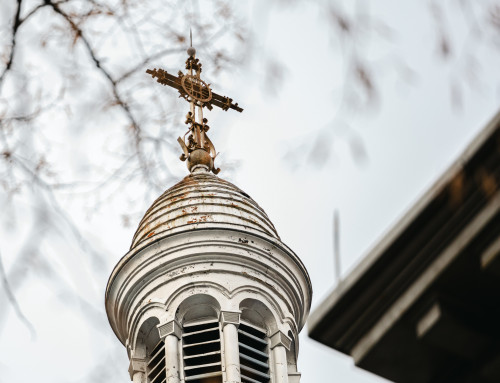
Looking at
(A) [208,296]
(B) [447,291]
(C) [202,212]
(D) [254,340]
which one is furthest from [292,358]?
(B) [447,291]

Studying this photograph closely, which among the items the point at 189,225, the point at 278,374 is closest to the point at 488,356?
the point at 278,374

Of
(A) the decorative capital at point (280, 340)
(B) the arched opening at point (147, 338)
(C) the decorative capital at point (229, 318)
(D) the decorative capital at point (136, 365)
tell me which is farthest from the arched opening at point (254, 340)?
(D) the decorative capital at point (136, 365)

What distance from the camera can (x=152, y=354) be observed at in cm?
2603

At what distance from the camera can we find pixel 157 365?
25.2 metres

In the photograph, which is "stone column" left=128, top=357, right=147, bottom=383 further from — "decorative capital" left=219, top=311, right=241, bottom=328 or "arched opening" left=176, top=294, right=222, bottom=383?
"decorative capital" left=219, top=311, right=241, bottom=328

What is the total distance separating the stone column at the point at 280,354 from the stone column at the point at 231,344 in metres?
Result: 0.80

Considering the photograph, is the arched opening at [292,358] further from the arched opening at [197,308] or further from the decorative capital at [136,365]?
the decorative capital at [136,365]

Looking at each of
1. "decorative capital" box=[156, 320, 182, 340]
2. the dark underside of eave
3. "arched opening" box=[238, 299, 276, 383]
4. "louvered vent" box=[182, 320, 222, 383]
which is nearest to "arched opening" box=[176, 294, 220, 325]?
"louvered vent" box=[182, 320, 222, 383]

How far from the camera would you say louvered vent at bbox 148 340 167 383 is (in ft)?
82.4

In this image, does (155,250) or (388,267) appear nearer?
(388,267)

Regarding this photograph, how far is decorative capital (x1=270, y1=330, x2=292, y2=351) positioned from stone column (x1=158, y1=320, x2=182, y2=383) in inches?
65.8

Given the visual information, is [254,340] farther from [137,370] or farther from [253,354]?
[137,370]

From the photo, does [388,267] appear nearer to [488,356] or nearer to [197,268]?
[488,356]

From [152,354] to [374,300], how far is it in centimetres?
1529
